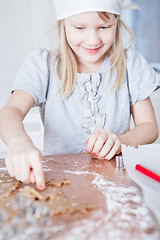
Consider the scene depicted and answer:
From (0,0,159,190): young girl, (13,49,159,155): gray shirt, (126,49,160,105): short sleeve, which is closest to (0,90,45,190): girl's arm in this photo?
(0,0,159,190): young girl

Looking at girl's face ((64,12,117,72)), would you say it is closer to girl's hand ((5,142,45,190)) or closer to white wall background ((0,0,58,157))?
girl's hand ((5,142,45,190))

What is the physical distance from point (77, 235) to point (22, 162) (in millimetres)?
245

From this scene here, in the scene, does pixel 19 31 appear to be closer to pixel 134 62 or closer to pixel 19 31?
pixel 19 31

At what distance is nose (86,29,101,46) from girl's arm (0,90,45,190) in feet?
1.01

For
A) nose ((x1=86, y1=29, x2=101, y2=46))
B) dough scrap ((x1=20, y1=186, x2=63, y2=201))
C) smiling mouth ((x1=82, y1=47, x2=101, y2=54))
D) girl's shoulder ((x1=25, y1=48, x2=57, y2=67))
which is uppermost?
nose ((x1=86, y1=29, x2=101, y2=46))

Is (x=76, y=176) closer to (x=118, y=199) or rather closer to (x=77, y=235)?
(x=118, y=199)

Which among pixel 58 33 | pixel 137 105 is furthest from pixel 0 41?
pixel 137 105

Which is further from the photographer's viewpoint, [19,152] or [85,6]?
[85,6]

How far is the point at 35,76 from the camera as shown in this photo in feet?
3.71

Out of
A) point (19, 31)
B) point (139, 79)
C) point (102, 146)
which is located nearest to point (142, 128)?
point (139, 79)

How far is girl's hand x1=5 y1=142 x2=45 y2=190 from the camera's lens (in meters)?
0.63

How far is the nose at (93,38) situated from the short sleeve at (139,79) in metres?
0.27

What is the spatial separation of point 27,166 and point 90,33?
494 millimetres

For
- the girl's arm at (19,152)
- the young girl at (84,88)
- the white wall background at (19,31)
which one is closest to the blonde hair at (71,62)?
the young girl at (84,88)
